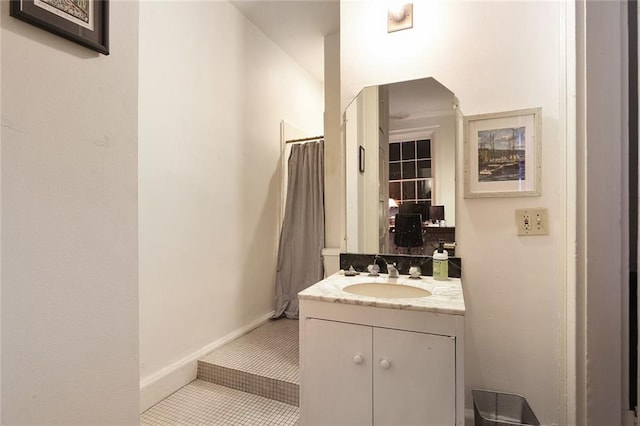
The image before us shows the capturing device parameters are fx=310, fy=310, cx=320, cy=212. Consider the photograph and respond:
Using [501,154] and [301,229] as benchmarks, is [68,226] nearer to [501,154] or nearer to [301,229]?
[501,154]

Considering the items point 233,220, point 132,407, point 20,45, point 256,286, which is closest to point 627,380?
point 132,407

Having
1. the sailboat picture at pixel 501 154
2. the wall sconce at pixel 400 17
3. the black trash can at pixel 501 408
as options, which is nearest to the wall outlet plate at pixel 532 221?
the sailboat picture at pixel 501 154

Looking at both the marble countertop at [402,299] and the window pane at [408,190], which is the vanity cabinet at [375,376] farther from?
the window pane at [408,190]

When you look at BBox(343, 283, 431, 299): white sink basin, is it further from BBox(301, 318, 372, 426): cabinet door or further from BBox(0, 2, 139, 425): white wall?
BBox(0, 2, 139, 425): white wall

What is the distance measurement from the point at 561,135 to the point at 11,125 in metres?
1.81

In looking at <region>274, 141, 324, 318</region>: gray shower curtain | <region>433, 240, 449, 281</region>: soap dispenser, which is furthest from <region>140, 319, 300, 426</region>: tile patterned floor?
<region>433, 240, 449, 281</region>: soap dispenser

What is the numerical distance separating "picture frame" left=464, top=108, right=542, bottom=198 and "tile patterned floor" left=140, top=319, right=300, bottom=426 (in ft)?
4.81

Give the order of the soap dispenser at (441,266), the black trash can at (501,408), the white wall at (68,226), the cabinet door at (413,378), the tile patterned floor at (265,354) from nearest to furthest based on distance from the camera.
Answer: the white wall at (68,226) → the cabinet door at (413,378) → the black trash can at (501,408) → the soap dispenser at (441,266) → the tile patterned floor at (265,354)

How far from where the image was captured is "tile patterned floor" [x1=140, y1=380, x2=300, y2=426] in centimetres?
158

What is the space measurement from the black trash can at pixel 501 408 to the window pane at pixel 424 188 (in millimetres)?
986

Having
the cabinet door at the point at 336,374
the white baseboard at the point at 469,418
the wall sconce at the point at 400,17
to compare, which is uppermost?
the wall sconce at the point at 400,17

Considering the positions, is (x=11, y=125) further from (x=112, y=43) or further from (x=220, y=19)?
(x=220, y=19)

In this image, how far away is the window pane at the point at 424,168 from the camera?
167cm

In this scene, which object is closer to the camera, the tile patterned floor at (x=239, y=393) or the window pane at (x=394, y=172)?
the tile patterned floor at (x=239, y=393)
